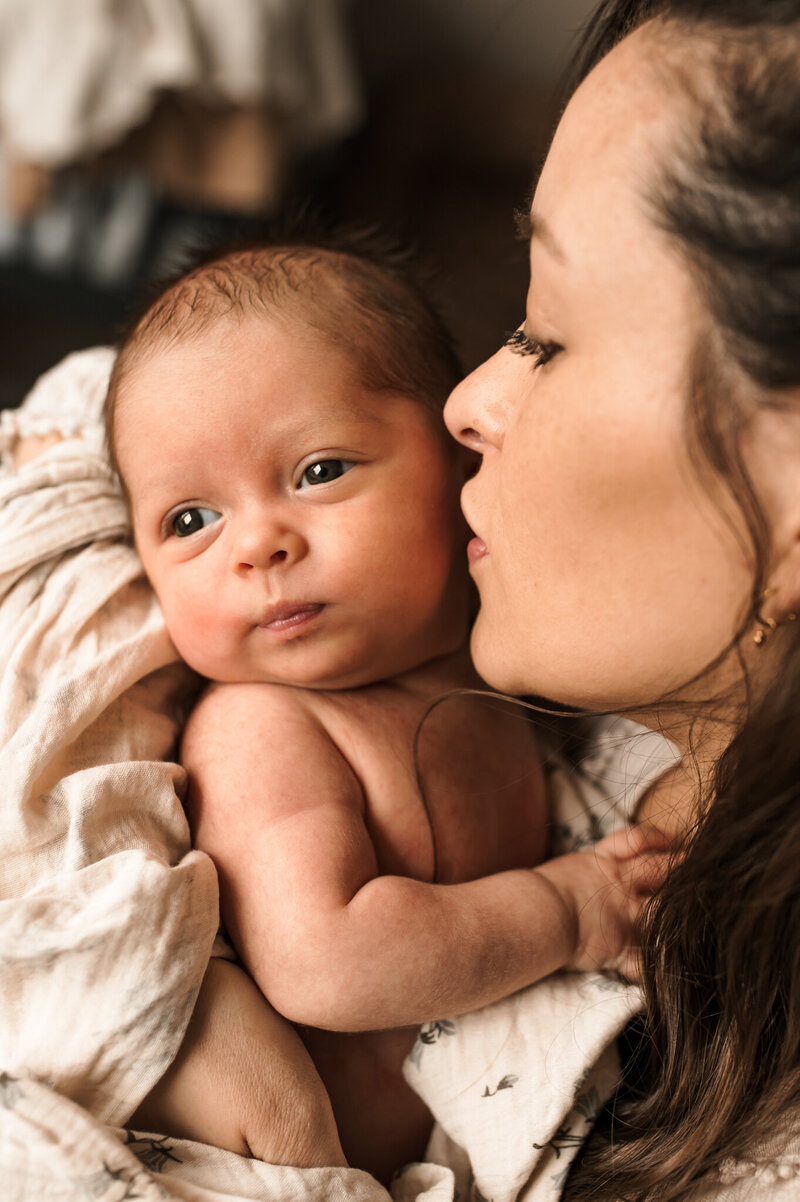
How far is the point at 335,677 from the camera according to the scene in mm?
933

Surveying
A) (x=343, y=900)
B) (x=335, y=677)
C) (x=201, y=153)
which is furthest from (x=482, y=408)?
(x=201, y=153)

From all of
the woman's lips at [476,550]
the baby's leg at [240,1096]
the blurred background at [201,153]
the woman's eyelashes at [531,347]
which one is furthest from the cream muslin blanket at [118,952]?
the blurred background at [201,153]

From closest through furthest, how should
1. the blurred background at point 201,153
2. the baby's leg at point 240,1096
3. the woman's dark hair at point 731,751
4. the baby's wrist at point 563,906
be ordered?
1. the woman's dark hair at point 731,751
2. the baby's leg at point 240,1096
3. the baby's wrist at point 563,906
4. the blurred background at point 201,153

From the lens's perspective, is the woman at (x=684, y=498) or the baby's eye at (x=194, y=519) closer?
the woman at (x=684, y=498)

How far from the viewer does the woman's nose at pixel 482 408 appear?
83cm

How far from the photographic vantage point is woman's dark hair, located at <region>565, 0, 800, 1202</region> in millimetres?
616

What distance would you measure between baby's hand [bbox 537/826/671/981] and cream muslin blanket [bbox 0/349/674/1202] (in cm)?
3

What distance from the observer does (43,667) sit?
85 centimetres

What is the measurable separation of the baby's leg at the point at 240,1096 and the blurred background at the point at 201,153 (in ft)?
4.00

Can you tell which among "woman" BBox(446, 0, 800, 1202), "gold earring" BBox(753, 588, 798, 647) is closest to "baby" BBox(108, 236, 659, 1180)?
"woman" BBox(446, 0, 800, 1202)

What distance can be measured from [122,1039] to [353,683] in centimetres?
37

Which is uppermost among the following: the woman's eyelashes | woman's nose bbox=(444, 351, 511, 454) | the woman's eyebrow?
the woman's eyebrow

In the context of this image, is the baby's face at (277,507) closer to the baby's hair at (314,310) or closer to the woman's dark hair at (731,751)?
the baby's hair at (314,310)

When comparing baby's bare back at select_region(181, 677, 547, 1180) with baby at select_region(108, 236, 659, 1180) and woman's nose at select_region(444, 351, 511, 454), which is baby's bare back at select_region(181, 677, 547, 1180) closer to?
baby at select_region(108, 236, 659, 1180)
